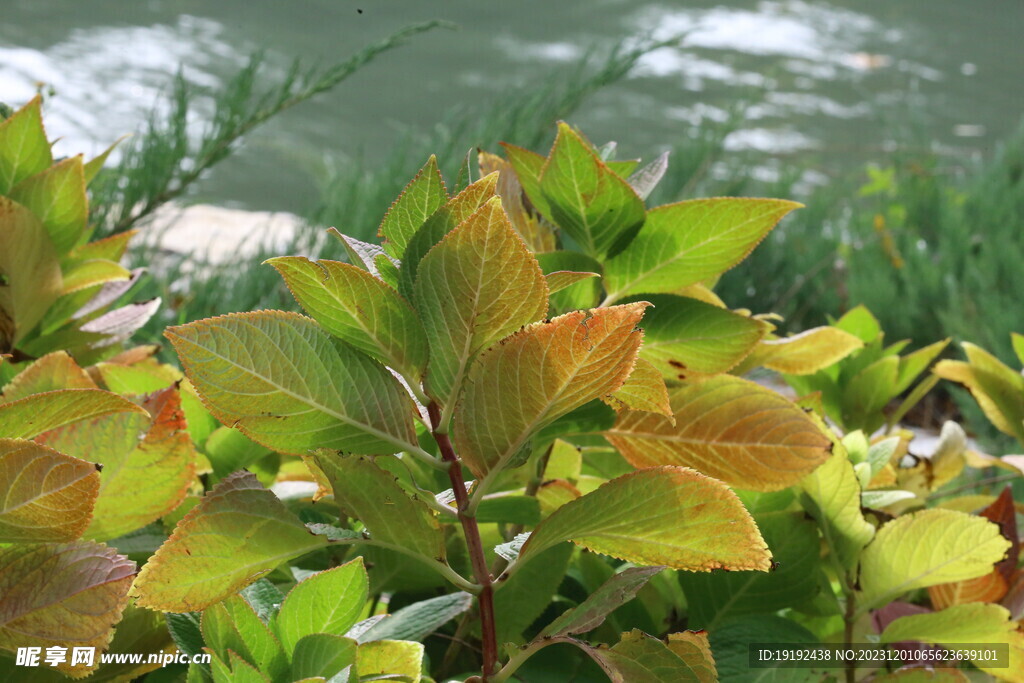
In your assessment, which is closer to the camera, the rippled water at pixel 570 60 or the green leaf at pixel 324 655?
the green leaf at pixel 324 655

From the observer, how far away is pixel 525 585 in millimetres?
452

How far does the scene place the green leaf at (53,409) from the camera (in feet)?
1.22

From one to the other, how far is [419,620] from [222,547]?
100 mm

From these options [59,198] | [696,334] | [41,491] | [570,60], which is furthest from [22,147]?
[570,60]

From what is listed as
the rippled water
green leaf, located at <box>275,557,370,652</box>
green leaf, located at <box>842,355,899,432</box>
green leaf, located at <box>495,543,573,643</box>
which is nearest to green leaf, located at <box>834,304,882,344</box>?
green leaf, located at <box>842,355,899,432</box>

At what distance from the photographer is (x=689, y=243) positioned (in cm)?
47

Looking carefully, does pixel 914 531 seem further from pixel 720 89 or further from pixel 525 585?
pixel 720 89

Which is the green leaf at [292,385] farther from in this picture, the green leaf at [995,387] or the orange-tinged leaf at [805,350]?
the green leaf at [995,387]

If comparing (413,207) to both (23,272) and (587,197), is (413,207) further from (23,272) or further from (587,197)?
(23,272)

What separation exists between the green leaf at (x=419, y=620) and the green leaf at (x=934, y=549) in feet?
0.72

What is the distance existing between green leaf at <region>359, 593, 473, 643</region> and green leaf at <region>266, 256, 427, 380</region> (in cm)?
11

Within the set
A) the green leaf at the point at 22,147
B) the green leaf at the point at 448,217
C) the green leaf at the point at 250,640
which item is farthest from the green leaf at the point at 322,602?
the green leaf at the point at 22,147

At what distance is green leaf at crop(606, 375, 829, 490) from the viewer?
0.44m

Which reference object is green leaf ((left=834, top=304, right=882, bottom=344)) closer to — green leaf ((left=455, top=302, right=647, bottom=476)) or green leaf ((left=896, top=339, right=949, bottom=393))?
green leaf ((left=896, top=339, right=949, bottom=393))
